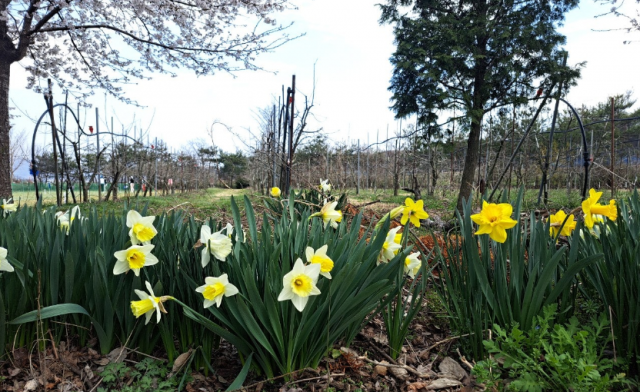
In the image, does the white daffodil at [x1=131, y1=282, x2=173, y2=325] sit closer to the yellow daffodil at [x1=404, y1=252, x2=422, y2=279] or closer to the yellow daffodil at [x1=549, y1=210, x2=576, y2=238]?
the yellow daffodil at [x1=404, y1=252, x2=422, y2=279]

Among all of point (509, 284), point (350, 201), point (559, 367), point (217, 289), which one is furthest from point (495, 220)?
point (350, 201)

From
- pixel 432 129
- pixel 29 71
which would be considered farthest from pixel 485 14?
pixel 29 71

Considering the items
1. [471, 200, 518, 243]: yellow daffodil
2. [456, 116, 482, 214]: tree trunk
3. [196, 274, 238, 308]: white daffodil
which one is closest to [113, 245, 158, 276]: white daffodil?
[196, 274, 238, 308]: white daffodil

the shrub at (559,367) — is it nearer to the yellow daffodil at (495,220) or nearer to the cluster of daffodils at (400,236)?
the yellow daffodil at (495,220)

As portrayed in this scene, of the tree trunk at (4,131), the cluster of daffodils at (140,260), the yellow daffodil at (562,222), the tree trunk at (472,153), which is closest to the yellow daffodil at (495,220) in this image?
the yellow daffodil at (562,222)

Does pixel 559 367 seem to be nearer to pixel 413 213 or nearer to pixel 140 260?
pixel 413 213

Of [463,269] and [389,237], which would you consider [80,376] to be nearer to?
[389,237]

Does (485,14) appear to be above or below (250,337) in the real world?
above

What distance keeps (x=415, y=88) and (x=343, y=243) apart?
1096 centimetres

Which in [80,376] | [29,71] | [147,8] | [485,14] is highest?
[485,14]

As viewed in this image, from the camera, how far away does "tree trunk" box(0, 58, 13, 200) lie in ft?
17.6

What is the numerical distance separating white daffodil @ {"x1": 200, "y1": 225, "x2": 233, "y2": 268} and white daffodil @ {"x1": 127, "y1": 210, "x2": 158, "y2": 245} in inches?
8.4

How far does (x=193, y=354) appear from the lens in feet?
4.00

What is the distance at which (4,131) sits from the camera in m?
5.51
